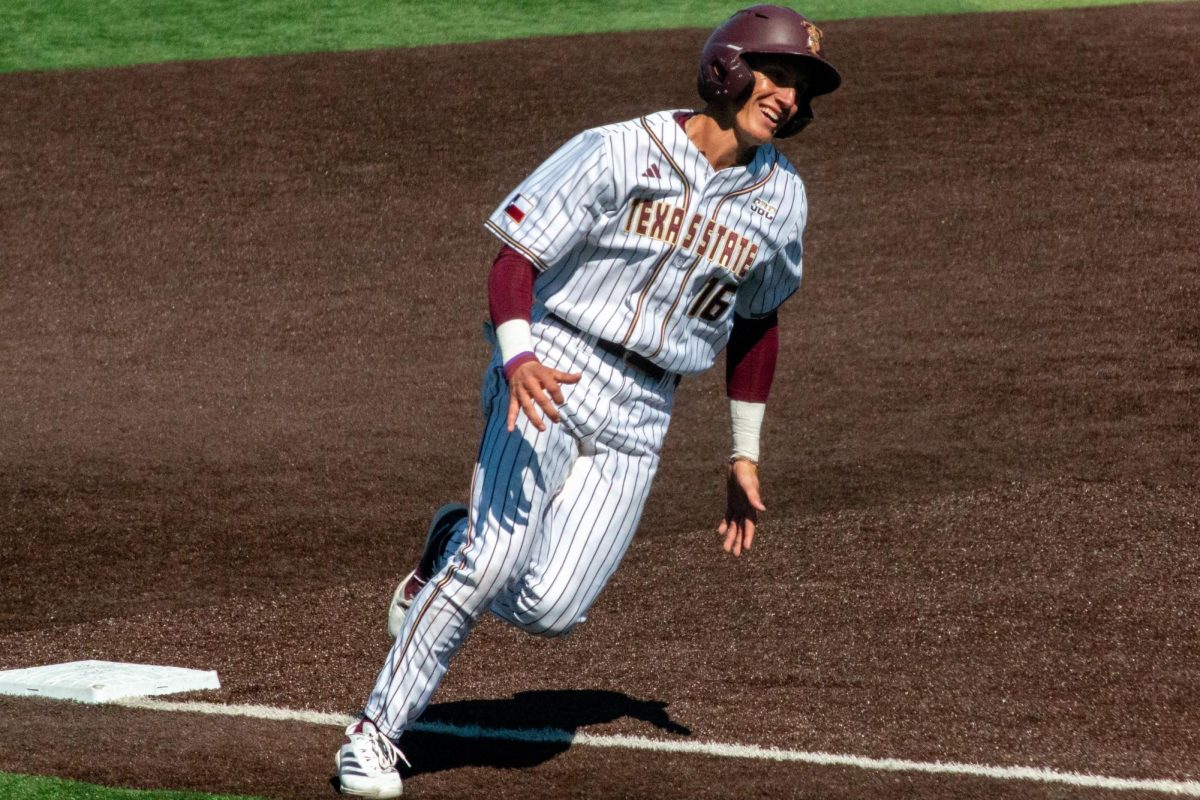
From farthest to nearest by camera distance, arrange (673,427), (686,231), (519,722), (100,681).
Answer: (673,427)
(100,681)
(519,722)
(686,231)

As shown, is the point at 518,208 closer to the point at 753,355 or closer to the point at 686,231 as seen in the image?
the point at 686,231

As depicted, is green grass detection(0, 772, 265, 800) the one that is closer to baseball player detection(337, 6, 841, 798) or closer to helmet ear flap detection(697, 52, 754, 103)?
baseball player detection(337, 6, 841, 798)

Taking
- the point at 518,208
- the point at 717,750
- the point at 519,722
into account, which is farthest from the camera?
the point at 519,722

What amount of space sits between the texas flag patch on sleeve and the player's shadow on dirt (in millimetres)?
1282

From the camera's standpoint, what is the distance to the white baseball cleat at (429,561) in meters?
3.85

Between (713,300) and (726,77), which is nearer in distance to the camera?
(726,77)

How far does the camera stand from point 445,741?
159 inches

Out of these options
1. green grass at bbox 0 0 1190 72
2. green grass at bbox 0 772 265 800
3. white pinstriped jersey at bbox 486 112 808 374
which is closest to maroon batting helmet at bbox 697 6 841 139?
white pinstriped jersey at bbox 486 112 808 374

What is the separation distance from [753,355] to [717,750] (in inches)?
38.5

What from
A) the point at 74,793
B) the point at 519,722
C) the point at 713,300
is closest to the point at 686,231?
the point at 713,300

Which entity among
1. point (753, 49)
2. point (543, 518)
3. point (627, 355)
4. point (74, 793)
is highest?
point (753, 49)

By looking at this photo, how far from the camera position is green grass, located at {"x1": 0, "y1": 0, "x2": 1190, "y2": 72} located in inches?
484

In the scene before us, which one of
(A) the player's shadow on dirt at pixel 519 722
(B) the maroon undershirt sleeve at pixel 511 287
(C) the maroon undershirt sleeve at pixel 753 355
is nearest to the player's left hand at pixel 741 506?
(C) the maroon undershirt sleeve at pixel 753 355

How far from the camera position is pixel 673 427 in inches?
303
